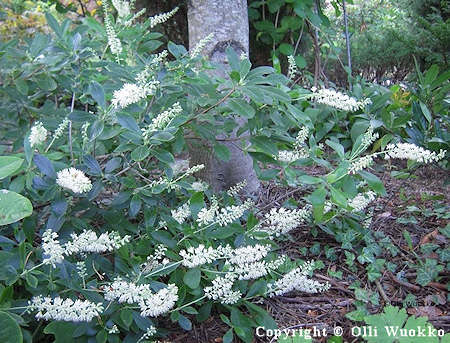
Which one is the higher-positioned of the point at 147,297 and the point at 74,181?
the point at 74,181

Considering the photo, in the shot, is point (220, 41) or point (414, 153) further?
point (220, 41)

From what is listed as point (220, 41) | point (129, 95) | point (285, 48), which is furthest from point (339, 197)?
point (285, 48)

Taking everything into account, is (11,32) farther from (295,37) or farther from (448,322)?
(448,322)

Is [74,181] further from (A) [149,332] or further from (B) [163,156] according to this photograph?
(A) [149,332]

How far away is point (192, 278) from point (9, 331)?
0.52m

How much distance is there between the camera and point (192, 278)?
1396 millimetres

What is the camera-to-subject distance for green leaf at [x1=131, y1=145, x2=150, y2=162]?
141 centimetres

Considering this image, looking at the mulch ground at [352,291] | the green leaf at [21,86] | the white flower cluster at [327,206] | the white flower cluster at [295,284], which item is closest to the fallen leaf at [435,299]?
the mulch ground at [352,291]

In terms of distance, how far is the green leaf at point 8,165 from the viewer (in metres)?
1.00

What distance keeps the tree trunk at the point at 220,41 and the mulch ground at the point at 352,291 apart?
0.22 m

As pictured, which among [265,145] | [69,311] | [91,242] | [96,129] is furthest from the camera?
[265,145]

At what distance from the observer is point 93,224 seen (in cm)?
168

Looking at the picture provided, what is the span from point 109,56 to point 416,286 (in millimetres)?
1635

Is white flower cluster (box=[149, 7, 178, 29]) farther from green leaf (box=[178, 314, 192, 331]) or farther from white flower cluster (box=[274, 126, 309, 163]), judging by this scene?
green leaf (box=[178, 314, 192, 331])
